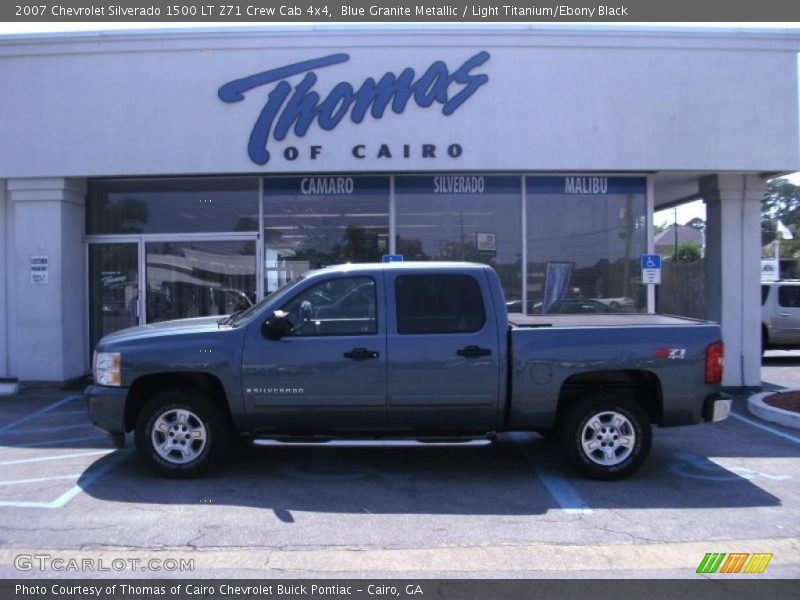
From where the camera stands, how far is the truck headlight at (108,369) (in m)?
6.53

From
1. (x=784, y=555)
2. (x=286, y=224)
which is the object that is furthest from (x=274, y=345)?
(x=286, y=224)

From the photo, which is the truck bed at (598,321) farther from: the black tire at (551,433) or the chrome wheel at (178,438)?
the chrome wheel at (178,438)

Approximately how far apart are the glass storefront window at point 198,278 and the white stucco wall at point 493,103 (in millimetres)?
1510

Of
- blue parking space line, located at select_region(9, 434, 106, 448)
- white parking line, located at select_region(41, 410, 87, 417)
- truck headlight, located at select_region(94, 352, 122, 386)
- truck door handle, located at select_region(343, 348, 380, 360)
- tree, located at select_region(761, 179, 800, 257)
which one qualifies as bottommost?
blue parking space line, located at select_region(9, 434, 106, 448)

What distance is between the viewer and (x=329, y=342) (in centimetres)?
653

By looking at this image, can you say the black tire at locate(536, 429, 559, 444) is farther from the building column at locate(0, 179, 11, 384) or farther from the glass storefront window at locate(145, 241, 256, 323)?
the building column at locate(0, 179, 11, 384)

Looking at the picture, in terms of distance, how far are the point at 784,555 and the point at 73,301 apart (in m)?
10.5

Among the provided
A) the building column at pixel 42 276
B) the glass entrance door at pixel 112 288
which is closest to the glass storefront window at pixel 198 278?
the glass entrance door at pixel 112 288

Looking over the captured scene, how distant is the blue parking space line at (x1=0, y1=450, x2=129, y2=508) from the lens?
5977mm

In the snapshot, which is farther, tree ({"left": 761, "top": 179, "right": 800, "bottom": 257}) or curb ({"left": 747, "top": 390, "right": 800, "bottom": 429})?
tree ({"left": 761, "top": 179, "right": 800, "bottom": 257})

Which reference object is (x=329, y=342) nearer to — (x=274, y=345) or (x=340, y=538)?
(x=274, y=345)

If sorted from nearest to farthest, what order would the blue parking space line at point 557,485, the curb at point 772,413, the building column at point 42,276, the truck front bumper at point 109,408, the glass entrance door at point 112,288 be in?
the blue parking space line at point 557,485
the truck front bumper at point 109,408
the curb at point 772,413
the building column at point 42,276
the glass entrance door at point 112,288

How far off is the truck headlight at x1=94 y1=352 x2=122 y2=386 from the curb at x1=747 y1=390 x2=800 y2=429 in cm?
771

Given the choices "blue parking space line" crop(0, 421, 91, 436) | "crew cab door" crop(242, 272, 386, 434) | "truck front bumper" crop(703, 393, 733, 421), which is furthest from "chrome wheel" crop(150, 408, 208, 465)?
"truck front bumper" crop(703, 393, 733, 421)
